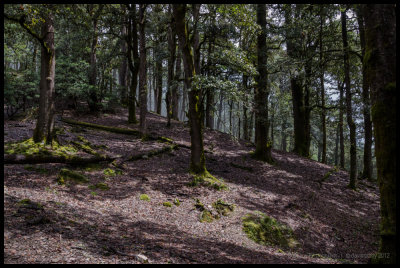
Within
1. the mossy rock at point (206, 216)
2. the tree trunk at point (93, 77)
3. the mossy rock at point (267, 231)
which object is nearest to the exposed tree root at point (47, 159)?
the mossy rock at point (206, 216)

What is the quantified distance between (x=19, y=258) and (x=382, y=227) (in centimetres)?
610

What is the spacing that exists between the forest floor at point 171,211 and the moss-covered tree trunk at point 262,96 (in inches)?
41.0

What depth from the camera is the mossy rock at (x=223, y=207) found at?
805 cm

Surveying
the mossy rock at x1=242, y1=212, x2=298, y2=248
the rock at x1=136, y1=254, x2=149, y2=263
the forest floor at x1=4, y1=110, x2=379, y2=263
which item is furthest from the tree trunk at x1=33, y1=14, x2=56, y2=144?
the mossy rock at x1=242, y1=212, x2=298, y2=248

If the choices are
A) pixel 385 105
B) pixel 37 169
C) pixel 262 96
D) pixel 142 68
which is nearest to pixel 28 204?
pixel 37 169

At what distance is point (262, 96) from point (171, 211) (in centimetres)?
952

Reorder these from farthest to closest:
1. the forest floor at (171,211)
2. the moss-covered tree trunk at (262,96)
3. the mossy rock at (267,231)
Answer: the moss-covered tree trunk at (262,96), the mossy rock at (267,231), the forest floor at (171,211)

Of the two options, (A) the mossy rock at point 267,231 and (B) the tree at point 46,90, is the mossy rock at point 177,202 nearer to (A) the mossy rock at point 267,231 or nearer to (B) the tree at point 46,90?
(A) the mossy rock at point 267,231

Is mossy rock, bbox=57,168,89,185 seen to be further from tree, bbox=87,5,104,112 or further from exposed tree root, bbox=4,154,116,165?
tree, bbox=87,5,104,112

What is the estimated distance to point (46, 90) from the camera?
30.0ft

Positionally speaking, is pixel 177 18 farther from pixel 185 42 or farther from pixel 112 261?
pixel 112 261

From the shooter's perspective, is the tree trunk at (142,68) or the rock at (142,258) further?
the tree trunk at (142,68)

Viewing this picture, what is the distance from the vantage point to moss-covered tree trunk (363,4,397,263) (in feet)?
12.9

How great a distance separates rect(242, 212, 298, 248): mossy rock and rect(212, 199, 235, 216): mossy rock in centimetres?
68
